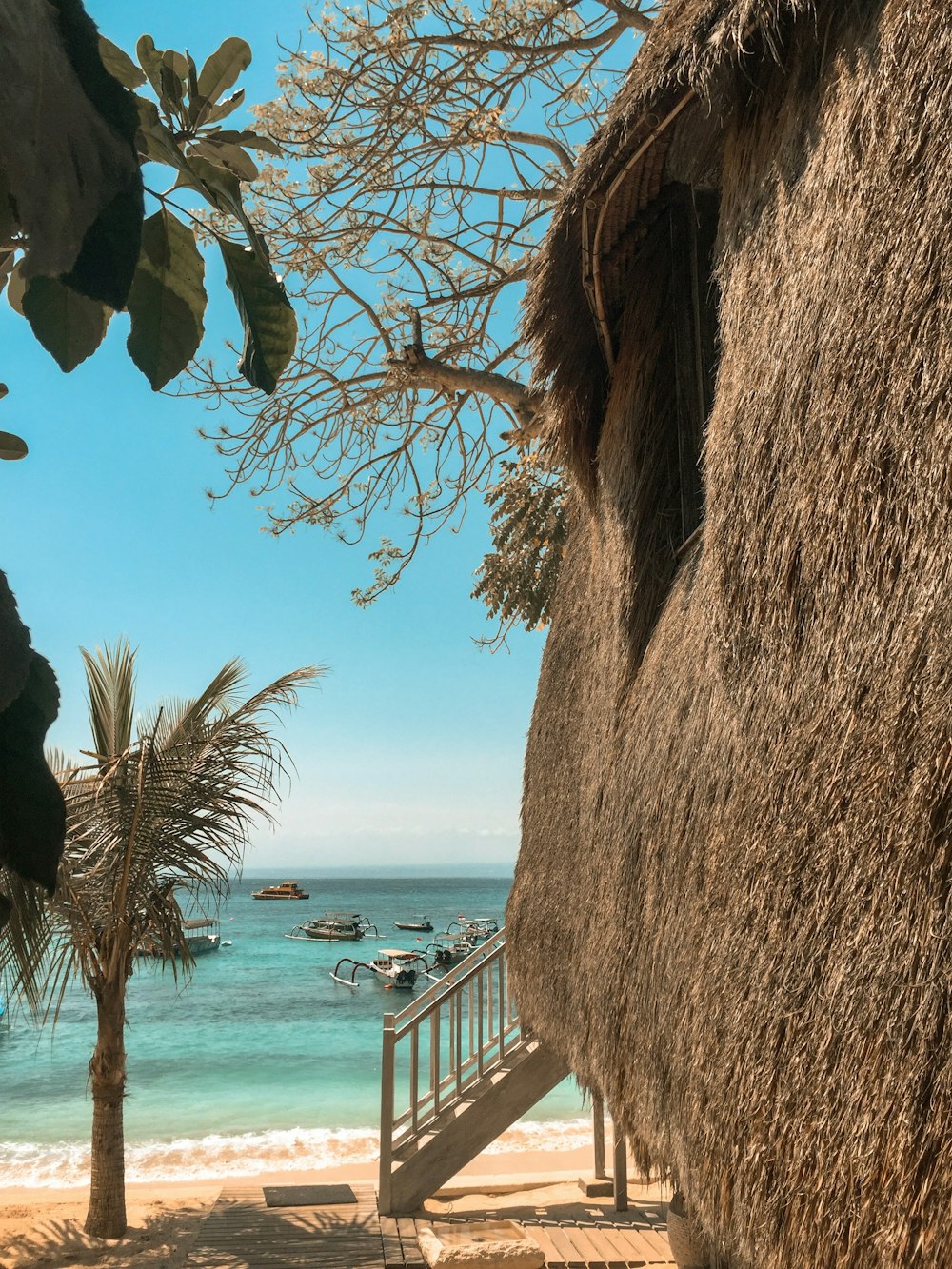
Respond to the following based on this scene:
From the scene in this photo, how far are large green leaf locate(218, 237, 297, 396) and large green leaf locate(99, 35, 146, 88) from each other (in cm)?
19

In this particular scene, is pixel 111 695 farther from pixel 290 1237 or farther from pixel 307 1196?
pixel 290 1237

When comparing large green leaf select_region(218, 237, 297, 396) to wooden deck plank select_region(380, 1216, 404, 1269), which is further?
wooden deck plank select_region(380, 1216, 404, 1269)

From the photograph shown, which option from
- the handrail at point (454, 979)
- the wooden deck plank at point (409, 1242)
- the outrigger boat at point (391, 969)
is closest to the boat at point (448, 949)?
the outrigger boat at point (391, 969)

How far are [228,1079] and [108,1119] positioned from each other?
21381 millimetres

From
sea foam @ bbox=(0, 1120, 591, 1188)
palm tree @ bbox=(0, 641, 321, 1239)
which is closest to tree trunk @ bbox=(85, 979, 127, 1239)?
palm tree @ bbox=(0, 641, 321, 1239)

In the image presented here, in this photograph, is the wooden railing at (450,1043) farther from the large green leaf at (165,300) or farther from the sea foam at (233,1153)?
the sea foam at (233,1153)

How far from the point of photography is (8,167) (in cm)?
67

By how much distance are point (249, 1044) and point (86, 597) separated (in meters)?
33.1

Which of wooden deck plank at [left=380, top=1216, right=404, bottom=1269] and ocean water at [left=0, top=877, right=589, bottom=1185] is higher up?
wooden deck plank at [left=380, top=1216, right=404, bottom=1269]

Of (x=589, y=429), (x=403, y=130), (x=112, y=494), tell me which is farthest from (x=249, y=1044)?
(x=589, y=429)

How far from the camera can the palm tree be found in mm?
8773

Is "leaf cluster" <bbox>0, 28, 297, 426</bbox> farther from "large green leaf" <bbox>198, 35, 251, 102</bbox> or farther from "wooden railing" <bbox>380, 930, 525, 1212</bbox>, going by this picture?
"wooden railing" <bbox>380, 930, 525, 1212</bbox>

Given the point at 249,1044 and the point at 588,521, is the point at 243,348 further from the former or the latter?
the point at 249,1044

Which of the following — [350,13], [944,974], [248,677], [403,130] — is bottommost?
[944,974]
